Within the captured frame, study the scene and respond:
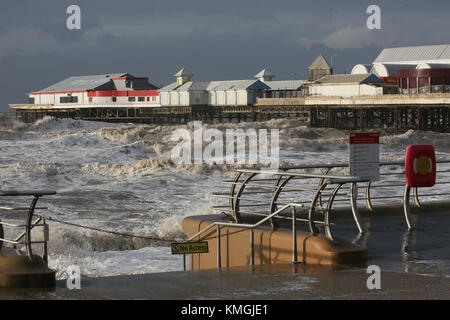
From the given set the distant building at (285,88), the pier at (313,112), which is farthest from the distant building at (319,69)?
the pier at (313,112)

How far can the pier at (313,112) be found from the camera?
6150 cm

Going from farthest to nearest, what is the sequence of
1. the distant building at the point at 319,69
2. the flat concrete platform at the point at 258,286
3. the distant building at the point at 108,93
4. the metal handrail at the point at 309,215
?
the distant building at the point at 108,93
the distant building at the point at 319,69
the metal handrail at the point at 309,215
the flat concrete platform at the point at 258,286

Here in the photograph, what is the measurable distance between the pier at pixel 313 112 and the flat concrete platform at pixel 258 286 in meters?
51.5

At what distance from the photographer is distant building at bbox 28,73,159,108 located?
307 ft

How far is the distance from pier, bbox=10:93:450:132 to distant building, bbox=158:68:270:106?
711 millimetres

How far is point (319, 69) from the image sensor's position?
88062 millimetres

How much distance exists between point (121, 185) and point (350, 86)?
140ft

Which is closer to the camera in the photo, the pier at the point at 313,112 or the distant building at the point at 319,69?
the pier at the point at 313,112

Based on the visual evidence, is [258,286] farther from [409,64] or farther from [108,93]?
[108,93]

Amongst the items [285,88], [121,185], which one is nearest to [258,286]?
[121,185]

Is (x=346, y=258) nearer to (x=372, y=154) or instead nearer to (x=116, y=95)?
(x=372, y=154)

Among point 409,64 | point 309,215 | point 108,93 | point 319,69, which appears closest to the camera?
point 309,215

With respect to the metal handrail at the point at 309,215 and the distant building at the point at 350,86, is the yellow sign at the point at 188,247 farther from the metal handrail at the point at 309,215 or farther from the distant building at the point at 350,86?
the distant building at the point at 350,86

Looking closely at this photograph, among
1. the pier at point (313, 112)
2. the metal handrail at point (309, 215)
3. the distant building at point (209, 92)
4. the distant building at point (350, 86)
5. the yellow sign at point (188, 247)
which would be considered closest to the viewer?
the yellow sign at point (188, 247)
